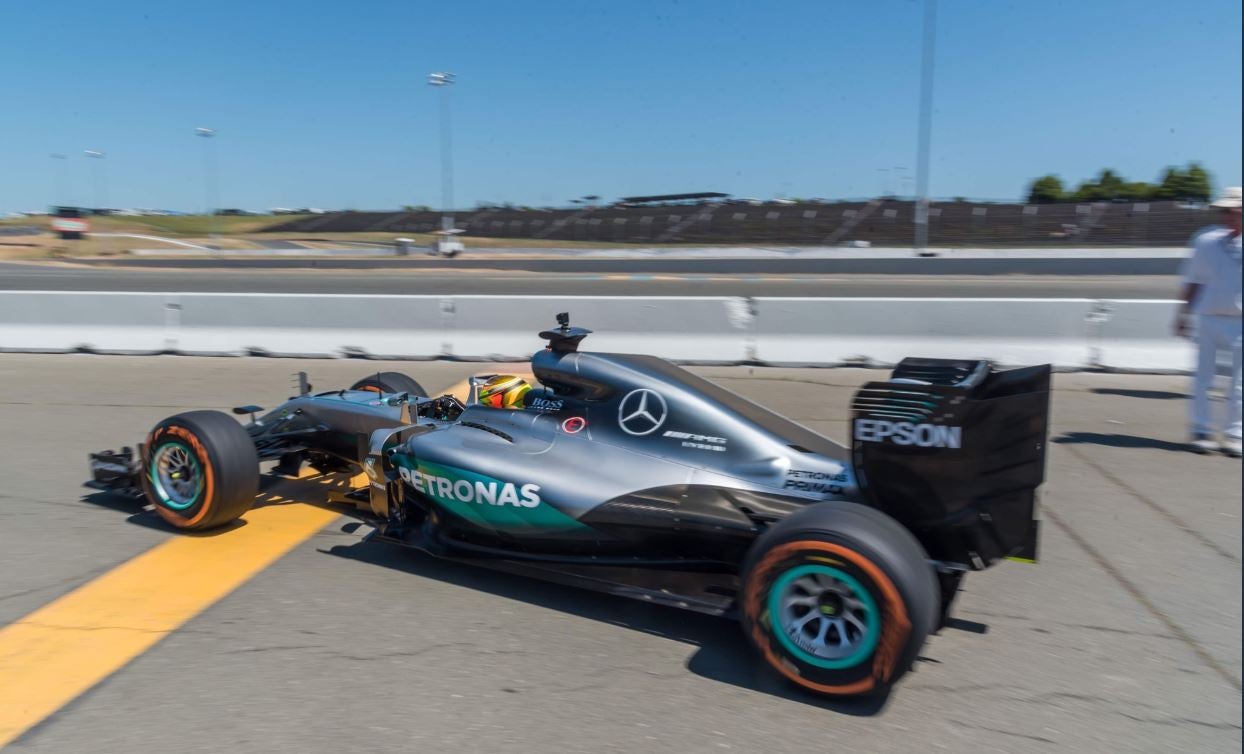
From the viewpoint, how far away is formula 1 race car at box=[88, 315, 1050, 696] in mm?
3209

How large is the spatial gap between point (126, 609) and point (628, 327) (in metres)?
7.50

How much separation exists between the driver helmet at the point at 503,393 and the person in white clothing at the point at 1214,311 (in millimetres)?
5047

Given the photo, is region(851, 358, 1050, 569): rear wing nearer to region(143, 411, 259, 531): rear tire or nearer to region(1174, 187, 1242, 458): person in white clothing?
region(143, 411, 259, 531): rear tire

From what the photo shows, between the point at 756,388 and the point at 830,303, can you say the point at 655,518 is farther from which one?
the point at 830,303

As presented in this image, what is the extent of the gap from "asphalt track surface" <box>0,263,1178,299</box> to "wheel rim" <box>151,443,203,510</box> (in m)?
15.0

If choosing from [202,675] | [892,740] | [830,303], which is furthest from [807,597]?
[830,303]

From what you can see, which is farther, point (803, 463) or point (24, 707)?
point (803, 463)

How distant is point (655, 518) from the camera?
3.77 metres

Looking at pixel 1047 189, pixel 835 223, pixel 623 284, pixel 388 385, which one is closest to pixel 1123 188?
pixel 1047 189

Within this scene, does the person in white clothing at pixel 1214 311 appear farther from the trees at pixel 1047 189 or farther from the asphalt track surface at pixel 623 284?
the trees at pixel 1047 189

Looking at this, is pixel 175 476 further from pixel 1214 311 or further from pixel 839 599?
pixel 1214 311

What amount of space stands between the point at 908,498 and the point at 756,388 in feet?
19.2

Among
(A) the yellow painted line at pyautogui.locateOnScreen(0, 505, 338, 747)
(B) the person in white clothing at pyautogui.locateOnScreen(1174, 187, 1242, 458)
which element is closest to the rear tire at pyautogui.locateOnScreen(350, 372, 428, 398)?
(A) the yellow painted line at pyautogui.locateOnScreen(0, 505, 338, 747)

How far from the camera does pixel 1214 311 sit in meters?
6.55
